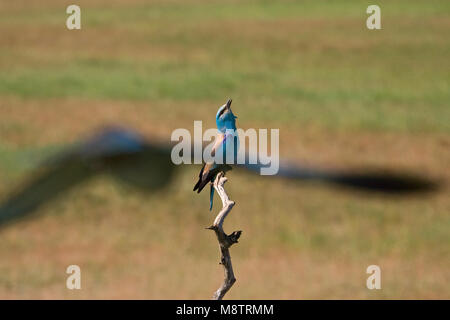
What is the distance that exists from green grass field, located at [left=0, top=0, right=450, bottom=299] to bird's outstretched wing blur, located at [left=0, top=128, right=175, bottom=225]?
1.14 ft

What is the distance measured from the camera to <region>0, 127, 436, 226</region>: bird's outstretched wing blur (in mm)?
15266

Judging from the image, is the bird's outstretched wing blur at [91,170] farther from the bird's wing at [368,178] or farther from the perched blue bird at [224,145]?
the perched blue bird at [224,145]

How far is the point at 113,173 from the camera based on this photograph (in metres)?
16.0

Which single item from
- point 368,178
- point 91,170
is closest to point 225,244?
point 91,170

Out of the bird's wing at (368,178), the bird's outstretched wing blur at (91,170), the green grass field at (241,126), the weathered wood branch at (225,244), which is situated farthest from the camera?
the bird's wing at (368,178)

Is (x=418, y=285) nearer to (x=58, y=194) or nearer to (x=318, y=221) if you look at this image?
(x=318, y=221)

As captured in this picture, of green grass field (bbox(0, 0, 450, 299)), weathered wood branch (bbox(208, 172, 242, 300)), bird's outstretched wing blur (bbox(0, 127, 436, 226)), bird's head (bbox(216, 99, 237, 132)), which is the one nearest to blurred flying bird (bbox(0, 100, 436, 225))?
bird's outstretched wing blur (bbox(0, 127, 436, 226))

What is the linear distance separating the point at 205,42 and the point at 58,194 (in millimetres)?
13163

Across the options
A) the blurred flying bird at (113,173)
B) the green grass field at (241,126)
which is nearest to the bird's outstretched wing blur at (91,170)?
the blurred flying bird at (113,173)

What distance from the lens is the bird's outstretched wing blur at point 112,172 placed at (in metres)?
15.3

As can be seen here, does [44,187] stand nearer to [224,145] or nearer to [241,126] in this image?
[241,126]

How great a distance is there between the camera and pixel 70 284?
1245 cm

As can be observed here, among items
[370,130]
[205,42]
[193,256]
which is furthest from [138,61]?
[193,256]

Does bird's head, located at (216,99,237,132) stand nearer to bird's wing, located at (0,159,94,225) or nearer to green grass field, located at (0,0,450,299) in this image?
green grass field, located at (0,0,450,299)
